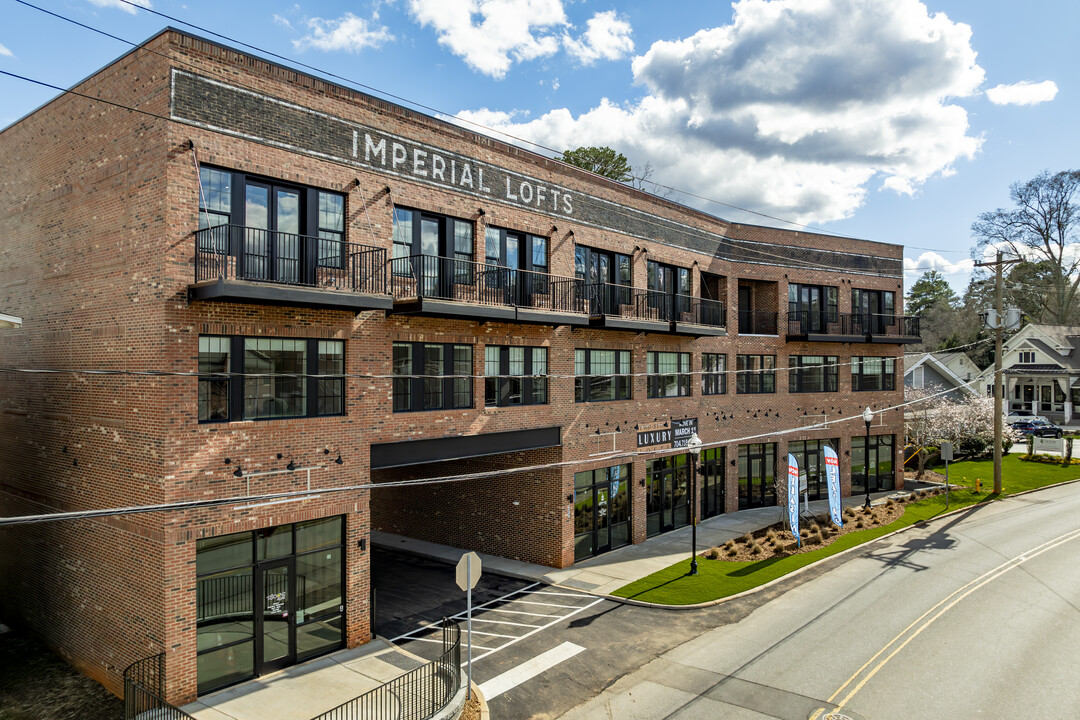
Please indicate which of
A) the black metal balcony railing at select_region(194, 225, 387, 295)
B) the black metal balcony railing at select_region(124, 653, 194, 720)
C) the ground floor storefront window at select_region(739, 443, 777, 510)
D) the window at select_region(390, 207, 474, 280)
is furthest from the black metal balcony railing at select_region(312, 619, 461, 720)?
the ground floor storefront window at select_region(739, 443, 777, 510)

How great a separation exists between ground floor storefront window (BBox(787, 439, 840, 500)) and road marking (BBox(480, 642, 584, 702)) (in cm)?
2015

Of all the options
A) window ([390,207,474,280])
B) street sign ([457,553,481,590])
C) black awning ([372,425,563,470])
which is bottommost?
street sign ([457,553,481,590])

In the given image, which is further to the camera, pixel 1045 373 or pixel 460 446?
pixel 1045 373

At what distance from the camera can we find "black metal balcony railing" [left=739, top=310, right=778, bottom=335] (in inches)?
1225

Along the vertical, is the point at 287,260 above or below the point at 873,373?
above

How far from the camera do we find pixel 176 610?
41.8ft

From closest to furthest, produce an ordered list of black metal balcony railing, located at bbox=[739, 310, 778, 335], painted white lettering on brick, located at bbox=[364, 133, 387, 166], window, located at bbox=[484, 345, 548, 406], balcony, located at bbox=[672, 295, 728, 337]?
painted white lettering on brick, located at bbox=[364, 133, 387, 166], window, located at bbox=[484, 345, 548, 406], balcony, located at bbox=[672, 295, 728, 337], black metal balcony railing, located at bbox=[739, 310, 778, 335]

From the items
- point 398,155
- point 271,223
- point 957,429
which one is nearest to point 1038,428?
point 957,429

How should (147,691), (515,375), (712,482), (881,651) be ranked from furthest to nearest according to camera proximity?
(712,482) < (515,375) < (881,651) < (147,691)

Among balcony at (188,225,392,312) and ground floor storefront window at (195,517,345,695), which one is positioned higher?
balcony at (188,225,392,312)

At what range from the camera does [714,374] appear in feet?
95.6

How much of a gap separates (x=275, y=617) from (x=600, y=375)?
13.2 m

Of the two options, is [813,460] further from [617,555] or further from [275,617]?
[275,617]

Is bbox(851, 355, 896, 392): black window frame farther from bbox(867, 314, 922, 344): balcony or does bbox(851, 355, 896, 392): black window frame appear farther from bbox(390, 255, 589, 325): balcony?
bbox(390, 255, 589, 325): balcony
